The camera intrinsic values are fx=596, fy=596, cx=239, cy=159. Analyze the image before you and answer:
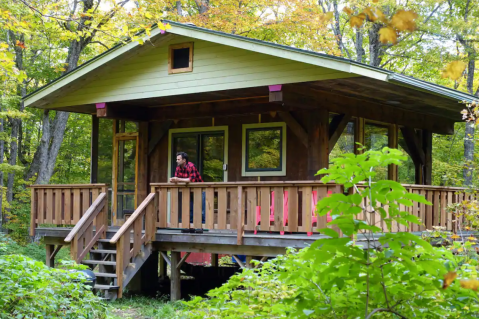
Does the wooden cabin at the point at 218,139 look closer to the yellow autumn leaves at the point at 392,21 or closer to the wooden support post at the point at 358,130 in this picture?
the wooden support post at the point at 358,130

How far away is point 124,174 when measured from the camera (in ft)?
46.8

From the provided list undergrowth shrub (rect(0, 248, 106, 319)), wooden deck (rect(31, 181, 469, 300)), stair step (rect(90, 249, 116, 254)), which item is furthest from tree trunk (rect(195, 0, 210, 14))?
undergrowth shrub (rect(0, 248, 106, 319))

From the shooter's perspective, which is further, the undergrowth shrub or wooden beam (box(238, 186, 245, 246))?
wooden beam (box(238, 186, 245, 246))

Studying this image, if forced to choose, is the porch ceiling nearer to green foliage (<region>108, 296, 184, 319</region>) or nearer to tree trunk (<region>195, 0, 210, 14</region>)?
green foliage (<region>108, 296, 184, 319</region>)

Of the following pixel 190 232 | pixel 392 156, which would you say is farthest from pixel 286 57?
pixel 392 156

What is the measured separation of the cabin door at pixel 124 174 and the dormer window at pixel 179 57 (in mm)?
2727

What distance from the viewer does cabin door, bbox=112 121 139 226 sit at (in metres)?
14.2

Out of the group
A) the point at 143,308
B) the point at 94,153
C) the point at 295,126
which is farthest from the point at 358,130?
the point at 94,153

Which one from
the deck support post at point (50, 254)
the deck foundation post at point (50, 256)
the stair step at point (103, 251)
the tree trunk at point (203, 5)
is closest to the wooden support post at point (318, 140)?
the stair step at point (103, 251)

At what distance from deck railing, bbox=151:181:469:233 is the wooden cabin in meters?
0.02

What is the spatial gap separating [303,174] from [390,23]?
386 inches

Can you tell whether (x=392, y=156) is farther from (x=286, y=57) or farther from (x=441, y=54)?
(x=441, y=54)

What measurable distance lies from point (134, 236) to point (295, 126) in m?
3.69

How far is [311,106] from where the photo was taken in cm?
1116
